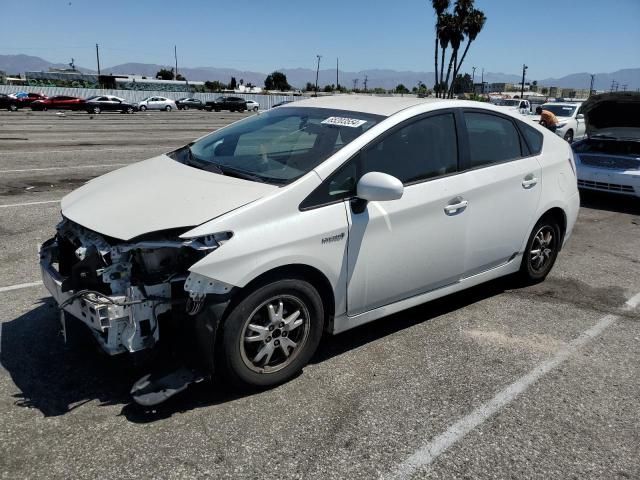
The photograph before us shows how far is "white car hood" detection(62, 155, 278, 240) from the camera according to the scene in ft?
10.2

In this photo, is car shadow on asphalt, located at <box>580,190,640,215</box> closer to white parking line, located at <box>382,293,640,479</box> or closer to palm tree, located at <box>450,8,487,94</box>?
white parking line, located at <box>382,293,640,479</box>

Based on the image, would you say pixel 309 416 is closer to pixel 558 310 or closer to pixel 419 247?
pixel 419 247

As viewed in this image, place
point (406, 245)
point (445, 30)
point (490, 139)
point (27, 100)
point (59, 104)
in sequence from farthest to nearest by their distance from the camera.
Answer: point (445, 30) → point (59, 104) → point (27, 100) → point (490, 139) → point (406, 245)

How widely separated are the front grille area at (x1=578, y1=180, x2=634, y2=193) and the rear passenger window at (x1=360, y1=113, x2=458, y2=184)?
645 cm

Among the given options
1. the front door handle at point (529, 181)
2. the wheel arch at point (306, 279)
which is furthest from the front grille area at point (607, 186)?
the wheel arch at point (306, 279)

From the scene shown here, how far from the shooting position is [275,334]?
3328mm

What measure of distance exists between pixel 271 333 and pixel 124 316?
0.82 metres

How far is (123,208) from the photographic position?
3.37 meters

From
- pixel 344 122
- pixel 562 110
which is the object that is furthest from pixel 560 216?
pixel 562 110

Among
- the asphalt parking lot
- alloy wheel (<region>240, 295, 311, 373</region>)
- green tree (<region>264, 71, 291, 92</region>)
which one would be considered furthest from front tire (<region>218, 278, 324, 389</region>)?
green tree (<region>264, 71, 291, 92</region>)

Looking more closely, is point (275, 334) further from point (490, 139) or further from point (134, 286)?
point (490, 139)

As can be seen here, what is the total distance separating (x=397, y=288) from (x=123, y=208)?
186cm

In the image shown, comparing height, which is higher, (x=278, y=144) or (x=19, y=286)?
(x=278, y=144)

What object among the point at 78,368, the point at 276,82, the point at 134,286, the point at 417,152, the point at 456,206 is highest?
the point at 276,82
